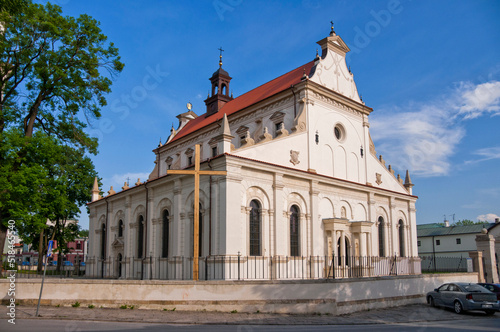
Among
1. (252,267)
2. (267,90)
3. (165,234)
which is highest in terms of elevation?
(267,90)

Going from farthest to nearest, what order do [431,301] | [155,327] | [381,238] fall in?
[381,238], [431,301], [155,327]

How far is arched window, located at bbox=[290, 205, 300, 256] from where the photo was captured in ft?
79.0

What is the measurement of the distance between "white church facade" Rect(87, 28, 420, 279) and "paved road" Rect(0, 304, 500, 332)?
13.1ft

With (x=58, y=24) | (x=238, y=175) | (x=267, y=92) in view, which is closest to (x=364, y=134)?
(x=267, y=92)

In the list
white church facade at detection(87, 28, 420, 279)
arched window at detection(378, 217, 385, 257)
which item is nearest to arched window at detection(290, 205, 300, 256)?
white church facade at detection(87, 28, 420, 279)

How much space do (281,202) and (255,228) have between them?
2.15 meters

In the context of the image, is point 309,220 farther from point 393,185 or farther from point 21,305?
point 21,305

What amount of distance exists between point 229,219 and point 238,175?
235 cm

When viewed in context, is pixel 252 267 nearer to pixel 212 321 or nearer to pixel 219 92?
pixel 212 321

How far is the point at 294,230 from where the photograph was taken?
24.4 m

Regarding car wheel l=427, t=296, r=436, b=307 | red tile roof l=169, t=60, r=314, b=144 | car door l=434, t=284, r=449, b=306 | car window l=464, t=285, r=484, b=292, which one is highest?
red tile roof l=169, t=60, r=314, b=144

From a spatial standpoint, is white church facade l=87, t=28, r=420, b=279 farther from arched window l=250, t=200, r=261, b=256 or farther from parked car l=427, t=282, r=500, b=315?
parked car l=427, t=282, r=500, b=315

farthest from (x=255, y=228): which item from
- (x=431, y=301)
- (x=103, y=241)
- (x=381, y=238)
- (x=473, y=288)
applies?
(x=103, y=241)

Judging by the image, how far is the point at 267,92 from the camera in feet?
103
